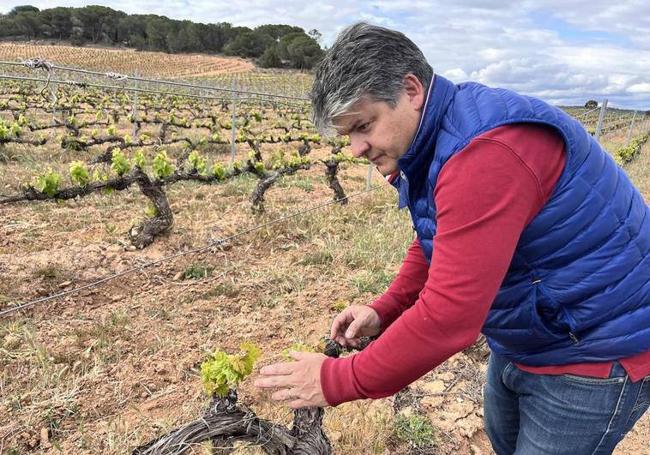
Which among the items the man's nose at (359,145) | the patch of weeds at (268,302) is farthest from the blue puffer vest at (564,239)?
the patch of weeds at (268,302)

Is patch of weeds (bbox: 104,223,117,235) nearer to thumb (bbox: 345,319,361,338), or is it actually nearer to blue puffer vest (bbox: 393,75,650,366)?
thumb (bbox: 345,319,361,338)

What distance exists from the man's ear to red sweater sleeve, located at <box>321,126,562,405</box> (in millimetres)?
193

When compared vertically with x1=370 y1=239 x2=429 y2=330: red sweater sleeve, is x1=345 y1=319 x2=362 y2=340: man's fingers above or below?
below

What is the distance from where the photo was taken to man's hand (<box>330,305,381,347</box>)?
169 cm

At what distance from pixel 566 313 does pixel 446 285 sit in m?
0.41

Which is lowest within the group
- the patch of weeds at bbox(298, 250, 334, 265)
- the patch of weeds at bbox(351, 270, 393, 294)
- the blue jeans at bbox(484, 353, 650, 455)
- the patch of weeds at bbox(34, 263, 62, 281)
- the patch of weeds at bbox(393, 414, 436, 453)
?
the patch of weeds at bbox(34, 263, 62, 281)

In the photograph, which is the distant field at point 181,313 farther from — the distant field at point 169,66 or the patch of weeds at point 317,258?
the distant field at point 169,66

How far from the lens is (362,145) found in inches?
49.2

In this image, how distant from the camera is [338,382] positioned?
1199 millimetres

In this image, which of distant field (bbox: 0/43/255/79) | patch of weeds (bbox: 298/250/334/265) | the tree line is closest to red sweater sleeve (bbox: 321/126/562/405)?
patch of weeds (bbox: 298/250/334/265)

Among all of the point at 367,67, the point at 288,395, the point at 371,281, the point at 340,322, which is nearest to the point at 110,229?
the point at 371,281

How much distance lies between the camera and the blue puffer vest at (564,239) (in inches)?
44.0

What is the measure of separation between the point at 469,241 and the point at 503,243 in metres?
0.07

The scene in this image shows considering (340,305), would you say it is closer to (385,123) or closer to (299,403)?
(299,403)
